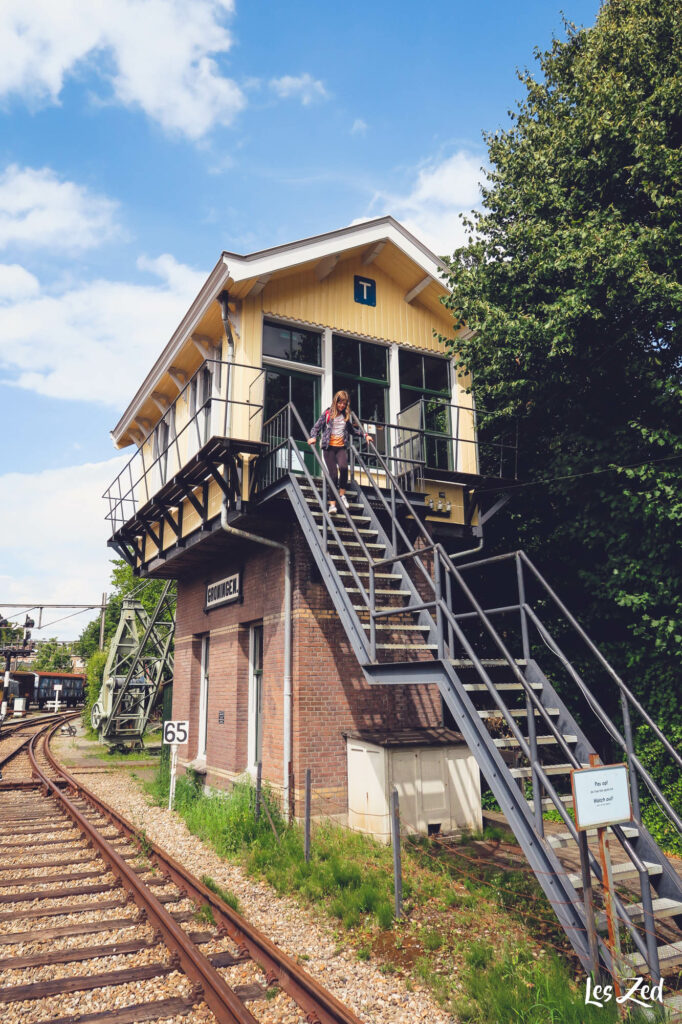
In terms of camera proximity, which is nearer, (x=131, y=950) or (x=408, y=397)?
(x=131, y=950)

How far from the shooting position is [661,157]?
959cm

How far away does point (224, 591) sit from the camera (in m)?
13.4

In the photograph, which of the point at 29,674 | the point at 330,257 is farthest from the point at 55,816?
the point at 29,674

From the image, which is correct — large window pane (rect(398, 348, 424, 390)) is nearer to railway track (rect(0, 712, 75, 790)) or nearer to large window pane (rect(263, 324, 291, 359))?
large window pane (rect(263, 324, 291, 359))

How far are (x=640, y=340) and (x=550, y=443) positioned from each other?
2454 millimetres

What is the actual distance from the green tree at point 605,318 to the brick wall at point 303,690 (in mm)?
3507

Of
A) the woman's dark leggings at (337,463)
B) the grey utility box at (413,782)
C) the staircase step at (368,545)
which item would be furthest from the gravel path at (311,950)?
the woman's dark leggings at (337,463)

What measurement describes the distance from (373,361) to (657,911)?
31.5ft

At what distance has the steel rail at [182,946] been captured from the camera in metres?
4.74

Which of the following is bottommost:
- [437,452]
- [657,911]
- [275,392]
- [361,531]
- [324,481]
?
[657,911]

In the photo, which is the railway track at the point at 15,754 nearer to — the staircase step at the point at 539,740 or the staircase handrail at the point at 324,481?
the staircase handrail at the point at 324,481

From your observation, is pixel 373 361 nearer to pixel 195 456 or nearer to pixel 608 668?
pixel 195 456

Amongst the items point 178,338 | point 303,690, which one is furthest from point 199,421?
point 303,690

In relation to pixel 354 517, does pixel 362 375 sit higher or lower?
higher
